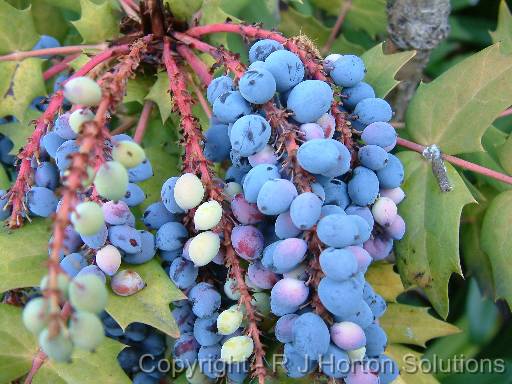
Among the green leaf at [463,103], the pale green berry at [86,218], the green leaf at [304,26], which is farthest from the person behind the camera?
→ the green leaf at [304,26]

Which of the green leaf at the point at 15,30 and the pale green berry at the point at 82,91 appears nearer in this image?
the pale green berry at the point at 82,91

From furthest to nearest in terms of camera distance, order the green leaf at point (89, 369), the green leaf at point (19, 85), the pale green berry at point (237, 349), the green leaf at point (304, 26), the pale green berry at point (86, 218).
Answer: the green leaf at point (304, 26)
the green leaf at point (19, 85)
the green leaf at point (89, 369)
the pale green berry at point (237, 349)
the pale green berry at point (86, 218)

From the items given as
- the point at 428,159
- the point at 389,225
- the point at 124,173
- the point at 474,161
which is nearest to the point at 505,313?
the point at 474,161

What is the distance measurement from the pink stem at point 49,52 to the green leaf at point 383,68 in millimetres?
452

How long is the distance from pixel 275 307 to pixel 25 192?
386 millimetres

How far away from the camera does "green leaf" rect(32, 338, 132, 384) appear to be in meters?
0.82

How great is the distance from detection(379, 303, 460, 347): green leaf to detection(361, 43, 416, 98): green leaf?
1.31 ft

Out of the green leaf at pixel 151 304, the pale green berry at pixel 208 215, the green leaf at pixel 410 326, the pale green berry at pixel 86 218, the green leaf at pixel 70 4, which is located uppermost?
the pale green berry at pixel 86 218

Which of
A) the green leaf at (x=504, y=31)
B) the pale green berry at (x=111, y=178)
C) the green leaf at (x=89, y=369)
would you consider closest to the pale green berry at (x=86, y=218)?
the pale green berry at (x=111, y=178)

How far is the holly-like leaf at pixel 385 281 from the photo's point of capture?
41.3 inches

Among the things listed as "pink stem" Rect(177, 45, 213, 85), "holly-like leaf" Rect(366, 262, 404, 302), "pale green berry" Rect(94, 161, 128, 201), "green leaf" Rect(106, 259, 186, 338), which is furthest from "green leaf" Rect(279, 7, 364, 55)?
"pale green berry" Rect(94, 161, 128, 201)

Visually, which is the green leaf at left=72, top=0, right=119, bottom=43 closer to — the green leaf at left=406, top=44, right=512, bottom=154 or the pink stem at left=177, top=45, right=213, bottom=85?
the pink stem at left=177, top=45, right=213, bottom=85

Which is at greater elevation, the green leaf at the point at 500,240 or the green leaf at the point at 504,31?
the green leaf at the point at 504,31

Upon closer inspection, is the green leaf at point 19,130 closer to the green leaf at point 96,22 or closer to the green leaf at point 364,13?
the green leaf at point 96,22
